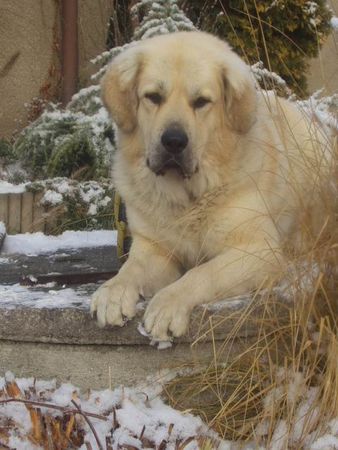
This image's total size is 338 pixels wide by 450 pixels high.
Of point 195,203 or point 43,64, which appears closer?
point 195,203

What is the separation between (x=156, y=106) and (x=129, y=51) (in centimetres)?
32

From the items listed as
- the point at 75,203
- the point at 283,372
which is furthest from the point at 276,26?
the point at 283,372

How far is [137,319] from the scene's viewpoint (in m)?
2.50

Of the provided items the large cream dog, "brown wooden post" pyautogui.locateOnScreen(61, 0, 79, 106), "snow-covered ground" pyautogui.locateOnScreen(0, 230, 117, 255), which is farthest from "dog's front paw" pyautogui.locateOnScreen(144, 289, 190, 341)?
"brown wooden post" pyautogui.locateOnScreen(61, 0, 79, 106)

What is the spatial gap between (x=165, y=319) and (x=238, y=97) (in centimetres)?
93

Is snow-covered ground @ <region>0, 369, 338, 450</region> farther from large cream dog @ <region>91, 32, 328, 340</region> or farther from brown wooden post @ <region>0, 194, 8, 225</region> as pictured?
brown wooden post @ <region>0, 194, 8, 225</region>


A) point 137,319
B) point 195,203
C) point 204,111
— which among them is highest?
point 204,111

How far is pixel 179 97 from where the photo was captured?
2.76 meters

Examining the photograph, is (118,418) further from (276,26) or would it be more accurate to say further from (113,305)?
(276,26)

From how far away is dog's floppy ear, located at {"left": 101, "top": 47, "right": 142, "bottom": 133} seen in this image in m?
2.92

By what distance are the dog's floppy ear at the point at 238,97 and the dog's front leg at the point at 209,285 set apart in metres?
0.48

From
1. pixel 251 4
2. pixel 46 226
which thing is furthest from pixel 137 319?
pixel 251 4

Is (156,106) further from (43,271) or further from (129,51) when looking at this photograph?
(43,271)

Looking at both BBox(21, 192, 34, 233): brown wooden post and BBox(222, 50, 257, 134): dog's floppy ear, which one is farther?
BBox(21, 192, 34, 233): brown wooden post
